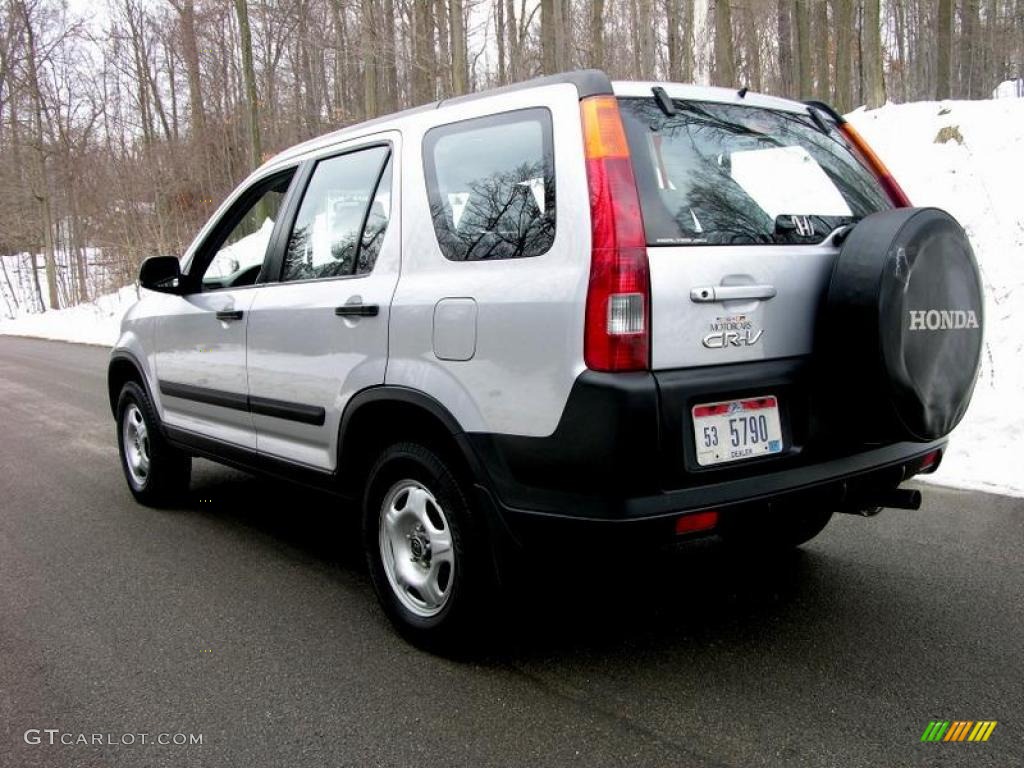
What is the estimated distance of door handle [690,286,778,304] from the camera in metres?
2.51

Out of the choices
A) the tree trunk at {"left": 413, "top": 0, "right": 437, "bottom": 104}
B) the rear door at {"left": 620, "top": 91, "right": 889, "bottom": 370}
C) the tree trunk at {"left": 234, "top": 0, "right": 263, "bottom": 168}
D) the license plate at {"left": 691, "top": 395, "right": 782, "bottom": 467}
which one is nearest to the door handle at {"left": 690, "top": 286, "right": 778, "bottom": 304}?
the rear door at {"left": 620, "top": 91, "right": 889, "bottom": 370}

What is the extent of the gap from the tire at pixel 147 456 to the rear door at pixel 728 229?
143 inches

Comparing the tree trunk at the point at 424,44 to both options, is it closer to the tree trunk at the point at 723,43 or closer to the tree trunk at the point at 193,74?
the tree trunk at the point at 723,43

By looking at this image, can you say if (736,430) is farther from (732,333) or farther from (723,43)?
(723,43)

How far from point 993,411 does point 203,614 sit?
5491 mm

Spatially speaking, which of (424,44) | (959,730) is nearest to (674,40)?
(424,44)

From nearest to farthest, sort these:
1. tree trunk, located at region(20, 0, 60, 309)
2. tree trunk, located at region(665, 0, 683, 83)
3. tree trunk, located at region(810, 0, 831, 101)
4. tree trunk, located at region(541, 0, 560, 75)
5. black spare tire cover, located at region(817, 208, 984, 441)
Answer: black spare tire cover, located at region(817, 208, 984, 441) < tree trunk, located at region(810, 0, 831, 101) < tree trunk, located at region(541, 0, 560, 75) < tree trunk, located at region(665, 0, 683, 83) < tree trunk, located at region(20, 0, 60, 309)

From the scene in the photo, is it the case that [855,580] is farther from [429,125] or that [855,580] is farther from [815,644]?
[429,125]

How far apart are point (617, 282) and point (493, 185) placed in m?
0.72

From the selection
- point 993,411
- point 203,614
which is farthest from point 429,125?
point 993,411

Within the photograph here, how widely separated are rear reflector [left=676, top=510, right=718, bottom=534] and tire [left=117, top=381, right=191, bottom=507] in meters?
3.61

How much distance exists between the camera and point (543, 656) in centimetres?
308

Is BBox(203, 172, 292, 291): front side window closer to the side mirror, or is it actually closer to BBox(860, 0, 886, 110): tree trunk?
the side mirror

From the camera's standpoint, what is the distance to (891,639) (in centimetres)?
311
